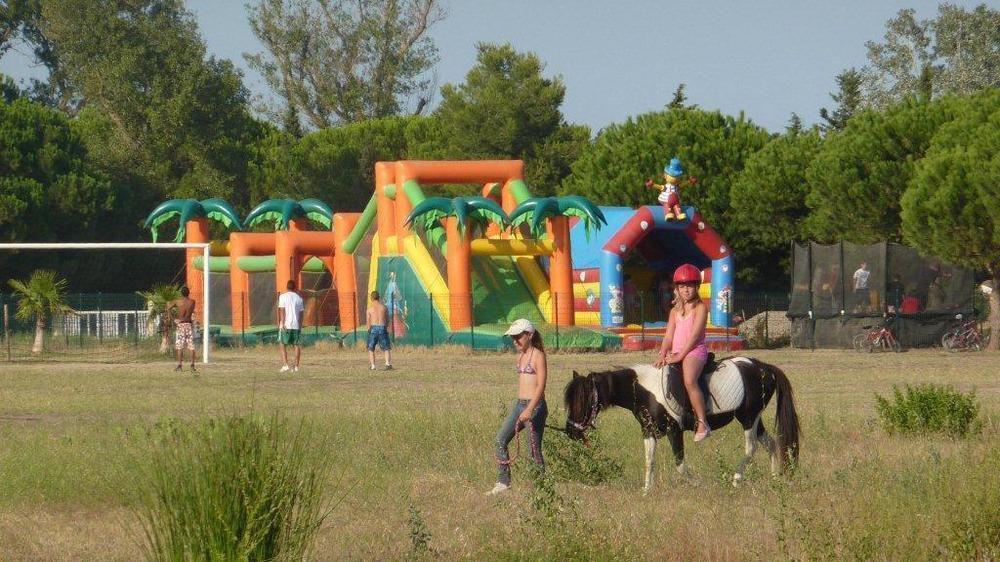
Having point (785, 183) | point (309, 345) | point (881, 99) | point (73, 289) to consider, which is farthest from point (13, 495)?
point (881, 99)

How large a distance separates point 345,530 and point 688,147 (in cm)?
4654

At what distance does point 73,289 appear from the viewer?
61.1 metres

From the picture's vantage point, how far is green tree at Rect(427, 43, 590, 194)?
221ft

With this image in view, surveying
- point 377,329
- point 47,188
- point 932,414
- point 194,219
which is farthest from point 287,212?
point 932,414

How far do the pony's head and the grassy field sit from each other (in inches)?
20.0

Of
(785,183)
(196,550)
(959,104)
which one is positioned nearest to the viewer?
(196,550)

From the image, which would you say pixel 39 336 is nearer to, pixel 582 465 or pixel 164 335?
pixel 164 335

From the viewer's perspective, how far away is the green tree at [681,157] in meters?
55.9

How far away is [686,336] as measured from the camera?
39.9 feet

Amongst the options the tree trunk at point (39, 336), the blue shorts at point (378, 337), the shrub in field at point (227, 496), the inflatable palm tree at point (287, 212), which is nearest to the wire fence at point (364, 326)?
the tree trunk at point (39, 336)

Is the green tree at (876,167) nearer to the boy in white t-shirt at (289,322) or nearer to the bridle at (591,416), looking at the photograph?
the boy in white t-shirt at (289,322)

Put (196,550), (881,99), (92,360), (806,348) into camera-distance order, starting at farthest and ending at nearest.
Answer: (881,99), (806,348), (92,360), (196,550)

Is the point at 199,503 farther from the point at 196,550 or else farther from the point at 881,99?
the point at 881,99

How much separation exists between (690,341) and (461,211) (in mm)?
25378
